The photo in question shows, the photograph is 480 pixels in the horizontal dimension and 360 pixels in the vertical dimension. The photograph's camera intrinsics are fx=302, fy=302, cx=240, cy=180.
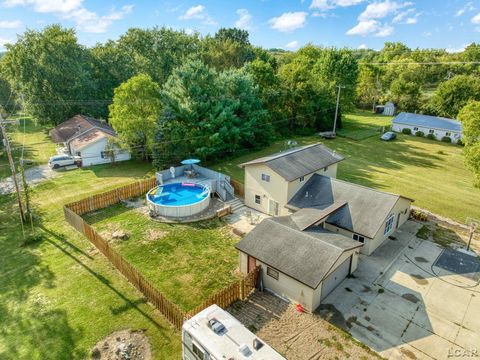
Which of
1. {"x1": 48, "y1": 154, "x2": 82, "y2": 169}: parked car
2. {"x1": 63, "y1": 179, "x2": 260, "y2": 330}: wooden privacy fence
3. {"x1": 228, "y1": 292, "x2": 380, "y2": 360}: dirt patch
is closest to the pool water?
{"x1": 63, "y1": 179, "x2": 260, "y2": 330}: wooden privacy fence

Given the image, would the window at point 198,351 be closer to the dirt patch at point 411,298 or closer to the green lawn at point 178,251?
the green lawn at point 178,251

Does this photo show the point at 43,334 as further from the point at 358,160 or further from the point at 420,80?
the point at 420,80

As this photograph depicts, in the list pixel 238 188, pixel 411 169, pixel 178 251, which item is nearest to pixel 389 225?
pixel 238 188

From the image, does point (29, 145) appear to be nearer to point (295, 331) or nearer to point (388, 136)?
point (295, 331)

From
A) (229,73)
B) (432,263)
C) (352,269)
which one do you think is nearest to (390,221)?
(432,263)

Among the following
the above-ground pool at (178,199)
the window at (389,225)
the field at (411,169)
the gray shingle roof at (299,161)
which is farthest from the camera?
the field at (411,169)

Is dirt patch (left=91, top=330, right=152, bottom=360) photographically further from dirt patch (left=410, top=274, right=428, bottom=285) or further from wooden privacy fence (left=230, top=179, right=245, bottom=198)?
wooden privacy fence (left=230, top=179, right=245, bottom=198)

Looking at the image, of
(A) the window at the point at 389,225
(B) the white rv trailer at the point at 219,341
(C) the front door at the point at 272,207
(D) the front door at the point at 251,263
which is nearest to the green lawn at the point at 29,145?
(C) the front door at the point at 272,207
